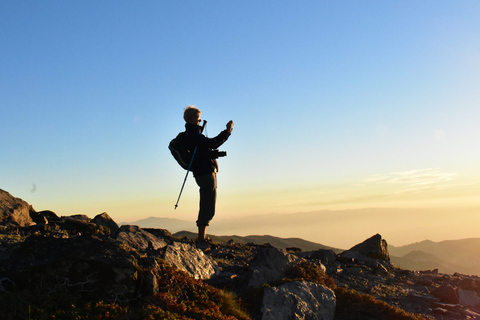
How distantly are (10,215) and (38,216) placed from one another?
2020mm

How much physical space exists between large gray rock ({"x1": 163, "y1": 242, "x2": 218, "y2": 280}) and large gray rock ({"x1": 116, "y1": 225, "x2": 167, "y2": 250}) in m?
0.86

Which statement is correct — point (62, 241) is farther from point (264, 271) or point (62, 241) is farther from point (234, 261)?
point (234, 261)

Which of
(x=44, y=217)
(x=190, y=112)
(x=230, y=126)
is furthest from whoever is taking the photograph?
(x=44, y=217)

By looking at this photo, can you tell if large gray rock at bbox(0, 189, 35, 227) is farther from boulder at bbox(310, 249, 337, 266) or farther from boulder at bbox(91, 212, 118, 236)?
boulder at bbox(310, 249, 337, 266)

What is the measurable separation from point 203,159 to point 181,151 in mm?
746

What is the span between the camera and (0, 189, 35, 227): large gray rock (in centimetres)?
1256

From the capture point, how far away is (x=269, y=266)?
9891mm

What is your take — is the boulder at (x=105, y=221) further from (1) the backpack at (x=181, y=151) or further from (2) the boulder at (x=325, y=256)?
(2) the boulder at (x=325, y=256)

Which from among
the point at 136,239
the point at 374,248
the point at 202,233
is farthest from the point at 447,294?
the point at 136,239

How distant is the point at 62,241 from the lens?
7348 mm

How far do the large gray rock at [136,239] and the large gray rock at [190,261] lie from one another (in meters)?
0.86

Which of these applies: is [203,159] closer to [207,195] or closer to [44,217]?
[207,195]

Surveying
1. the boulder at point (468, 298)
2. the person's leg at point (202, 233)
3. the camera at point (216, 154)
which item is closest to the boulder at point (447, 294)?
the boulder at point (468, 298)

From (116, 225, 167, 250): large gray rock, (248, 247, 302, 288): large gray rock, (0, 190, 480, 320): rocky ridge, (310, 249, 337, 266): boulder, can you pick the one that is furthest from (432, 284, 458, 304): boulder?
(116, 225, 167, 250): large gray rock
